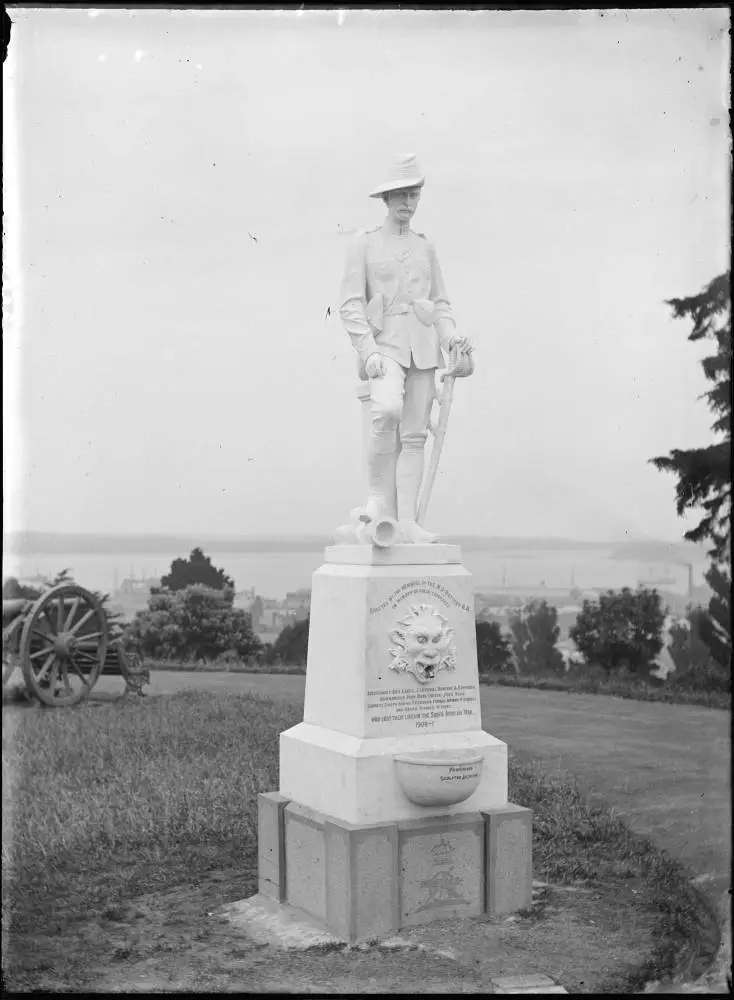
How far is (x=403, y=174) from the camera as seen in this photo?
6.51m

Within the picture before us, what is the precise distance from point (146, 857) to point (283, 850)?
1.51 metres

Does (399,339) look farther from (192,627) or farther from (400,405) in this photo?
(192,627)

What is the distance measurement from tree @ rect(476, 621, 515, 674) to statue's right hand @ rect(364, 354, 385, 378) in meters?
7.47

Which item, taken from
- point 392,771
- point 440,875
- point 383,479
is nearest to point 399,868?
point 440,875

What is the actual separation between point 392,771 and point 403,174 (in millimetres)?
3236

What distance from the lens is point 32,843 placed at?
784 centimetres

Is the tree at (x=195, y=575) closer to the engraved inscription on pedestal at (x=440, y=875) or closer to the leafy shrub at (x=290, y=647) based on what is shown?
the leafy shrub at (x=290, y=647)

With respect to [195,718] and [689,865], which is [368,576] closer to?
[689,865]

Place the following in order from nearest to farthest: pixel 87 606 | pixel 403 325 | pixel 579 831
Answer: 1. pixel 403 325
2. pixel 579 831
3. pixel 87 606

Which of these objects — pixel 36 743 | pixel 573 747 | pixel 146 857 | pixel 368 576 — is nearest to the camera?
pixel 368 576

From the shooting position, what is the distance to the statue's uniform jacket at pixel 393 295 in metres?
6.60

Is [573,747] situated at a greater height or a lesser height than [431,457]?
lesser

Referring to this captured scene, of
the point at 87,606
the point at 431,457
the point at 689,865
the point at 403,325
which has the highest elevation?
the point at 403,325

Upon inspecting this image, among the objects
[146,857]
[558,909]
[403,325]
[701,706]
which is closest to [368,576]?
[403,325]
